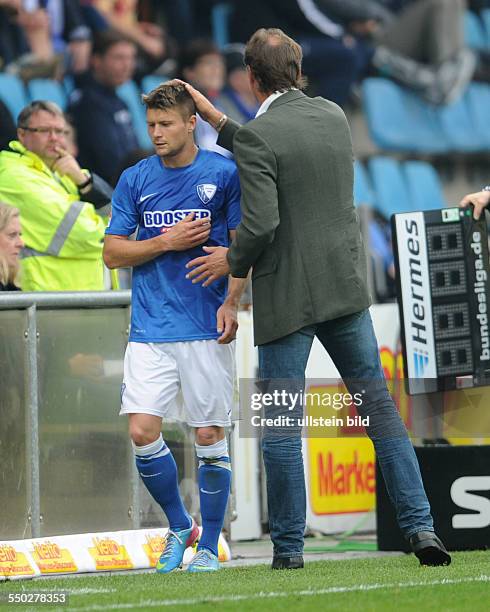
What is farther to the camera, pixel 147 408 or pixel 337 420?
pixel 337 420

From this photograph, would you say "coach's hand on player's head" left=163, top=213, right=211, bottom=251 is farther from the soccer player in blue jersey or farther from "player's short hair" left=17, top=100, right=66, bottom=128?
"player's short hair" left=17, top=100, right=66, bottom=128

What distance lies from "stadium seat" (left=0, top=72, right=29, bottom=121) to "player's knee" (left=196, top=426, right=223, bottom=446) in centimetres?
806

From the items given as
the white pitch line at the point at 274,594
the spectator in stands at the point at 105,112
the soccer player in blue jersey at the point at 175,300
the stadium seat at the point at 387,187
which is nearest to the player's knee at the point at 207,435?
the soccer player in blue jersey at the point at 175,300

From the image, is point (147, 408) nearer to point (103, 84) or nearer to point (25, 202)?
point (25, 202)

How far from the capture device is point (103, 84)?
1339 cm

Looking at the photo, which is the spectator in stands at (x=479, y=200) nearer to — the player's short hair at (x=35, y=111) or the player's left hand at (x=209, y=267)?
the player's left hand at (x=209, y=267)

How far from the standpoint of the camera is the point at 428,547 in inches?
236

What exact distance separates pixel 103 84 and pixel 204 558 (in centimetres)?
783

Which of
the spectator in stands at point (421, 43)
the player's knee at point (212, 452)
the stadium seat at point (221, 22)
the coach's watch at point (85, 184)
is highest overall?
the spectator in stands at point (421, 43)

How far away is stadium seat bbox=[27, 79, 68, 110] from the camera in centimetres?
1399

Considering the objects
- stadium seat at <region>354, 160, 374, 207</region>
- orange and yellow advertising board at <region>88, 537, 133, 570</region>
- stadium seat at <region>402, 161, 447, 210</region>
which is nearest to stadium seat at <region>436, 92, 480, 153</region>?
stadium seat at <region>402, 161, 447, 210</region>

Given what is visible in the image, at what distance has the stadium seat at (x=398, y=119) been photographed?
19.9 m

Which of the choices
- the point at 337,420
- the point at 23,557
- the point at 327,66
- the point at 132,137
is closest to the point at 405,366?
the point at 337,420

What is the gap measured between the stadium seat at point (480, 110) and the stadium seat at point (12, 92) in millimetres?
9559
